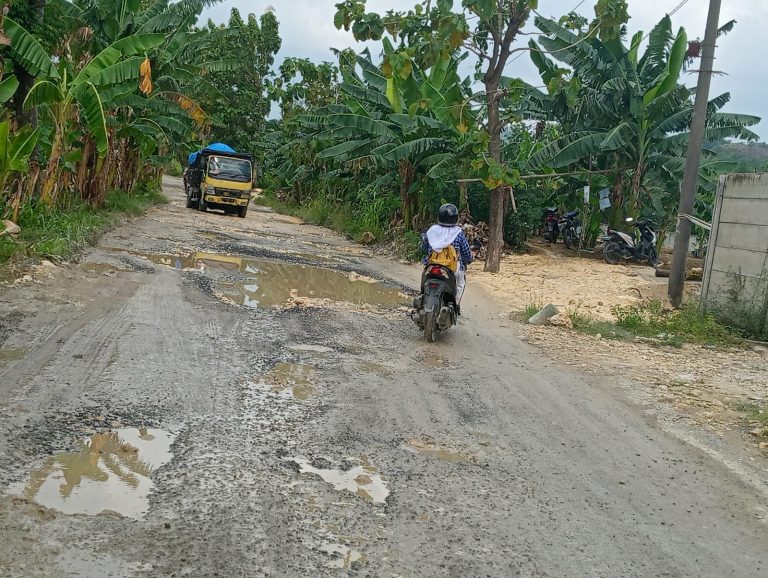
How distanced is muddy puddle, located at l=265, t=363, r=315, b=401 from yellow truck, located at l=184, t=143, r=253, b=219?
20.1 meters

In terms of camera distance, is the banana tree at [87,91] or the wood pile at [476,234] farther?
the wood pile at [476,234]

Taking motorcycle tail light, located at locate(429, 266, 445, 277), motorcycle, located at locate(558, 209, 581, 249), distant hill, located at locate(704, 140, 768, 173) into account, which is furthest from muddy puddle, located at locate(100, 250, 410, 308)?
distant hill, located at locate(704, 140, 768, 173)

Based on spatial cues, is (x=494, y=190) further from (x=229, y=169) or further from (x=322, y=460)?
(x=229, y=169)

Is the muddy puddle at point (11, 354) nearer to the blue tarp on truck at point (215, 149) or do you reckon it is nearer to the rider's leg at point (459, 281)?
the rider's leg at point (459, 281)

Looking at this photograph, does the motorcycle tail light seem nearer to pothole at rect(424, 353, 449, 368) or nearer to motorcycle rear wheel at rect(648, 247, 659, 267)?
pothole at rect(424, 353, 449, 368)

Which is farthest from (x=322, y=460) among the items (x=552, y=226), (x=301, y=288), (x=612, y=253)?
(x=552, y=226)

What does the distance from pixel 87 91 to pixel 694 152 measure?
977cm

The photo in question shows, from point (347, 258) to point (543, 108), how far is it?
741 cm

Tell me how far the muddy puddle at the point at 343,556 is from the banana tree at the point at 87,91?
10359 mm

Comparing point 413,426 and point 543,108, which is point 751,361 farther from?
point 543,108

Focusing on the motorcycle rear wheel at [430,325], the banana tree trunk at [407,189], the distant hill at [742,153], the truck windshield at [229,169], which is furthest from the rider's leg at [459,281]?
the truck windshield at [229,169]

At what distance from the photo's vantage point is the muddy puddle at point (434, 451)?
4.69 meters

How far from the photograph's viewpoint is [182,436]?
457 centimetres

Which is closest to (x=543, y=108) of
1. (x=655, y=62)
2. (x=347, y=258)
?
(x=655, y=62)
